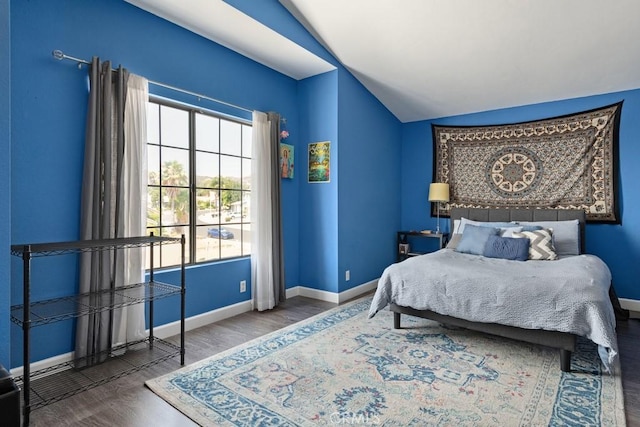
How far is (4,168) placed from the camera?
5.41 ft

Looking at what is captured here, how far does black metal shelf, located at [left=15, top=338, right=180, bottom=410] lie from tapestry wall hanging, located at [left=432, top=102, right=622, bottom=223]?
3869mm

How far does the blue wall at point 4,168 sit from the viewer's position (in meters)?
1.62

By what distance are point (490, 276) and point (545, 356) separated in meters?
0.68

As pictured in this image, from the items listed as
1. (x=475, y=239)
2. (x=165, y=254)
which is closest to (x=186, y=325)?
(x=165, y=254)

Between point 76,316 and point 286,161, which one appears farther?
point 286,161

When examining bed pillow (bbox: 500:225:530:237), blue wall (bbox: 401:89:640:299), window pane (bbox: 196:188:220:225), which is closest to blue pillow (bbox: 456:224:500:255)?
bed pillow (bbox: 500:225:530:237)

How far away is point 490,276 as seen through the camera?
271 cm

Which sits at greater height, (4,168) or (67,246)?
(4,168)

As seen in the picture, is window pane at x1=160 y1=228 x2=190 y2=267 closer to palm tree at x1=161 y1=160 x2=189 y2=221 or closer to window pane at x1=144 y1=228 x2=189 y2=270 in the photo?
window pane at x1=144 y1=228 x2=189 y2=270

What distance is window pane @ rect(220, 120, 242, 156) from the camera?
364 cm

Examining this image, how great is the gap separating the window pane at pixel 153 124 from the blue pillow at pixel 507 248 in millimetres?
3236

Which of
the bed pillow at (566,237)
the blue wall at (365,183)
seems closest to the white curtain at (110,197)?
the blue wall at (365,183)

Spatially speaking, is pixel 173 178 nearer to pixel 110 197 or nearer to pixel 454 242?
pixel 110 197

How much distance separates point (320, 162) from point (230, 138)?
1.07m
